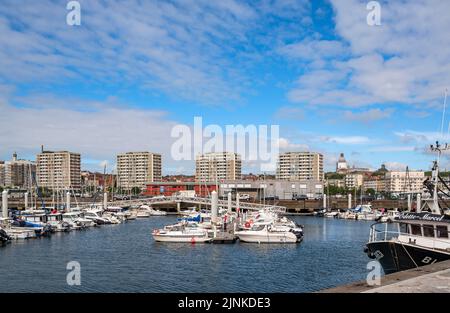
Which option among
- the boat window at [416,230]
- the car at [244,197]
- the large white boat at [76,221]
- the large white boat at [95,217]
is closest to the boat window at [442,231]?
the boat window at [416,230]

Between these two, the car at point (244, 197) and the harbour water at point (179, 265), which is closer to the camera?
the harbour water at point (179, 265)

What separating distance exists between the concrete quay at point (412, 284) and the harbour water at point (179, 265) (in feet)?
41.4

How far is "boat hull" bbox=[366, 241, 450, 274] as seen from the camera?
71.6 feet

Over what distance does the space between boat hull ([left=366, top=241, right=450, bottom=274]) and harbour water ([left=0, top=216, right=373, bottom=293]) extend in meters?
3.81

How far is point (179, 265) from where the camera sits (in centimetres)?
3384

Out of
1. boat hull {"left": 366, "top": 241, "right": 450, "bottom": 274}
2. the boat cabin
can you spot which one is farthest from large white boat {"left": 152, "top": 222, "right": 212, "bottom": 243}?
the boat cabin

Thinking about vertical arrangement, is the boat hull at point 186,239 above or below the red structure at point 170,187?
below

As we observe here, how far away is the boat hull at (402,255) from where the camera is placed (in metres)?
21.8

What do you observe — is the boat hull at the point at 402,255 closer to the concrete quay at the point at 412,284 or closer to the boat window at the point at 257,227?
the concrete quay at the point at 412,284

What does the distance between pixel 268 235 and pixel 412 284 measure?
114ft

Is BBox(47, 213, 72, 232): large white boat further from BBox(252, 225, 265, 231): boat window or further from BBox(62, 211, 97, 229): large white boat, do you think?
BBox(252, 225, 265, 231): boat window

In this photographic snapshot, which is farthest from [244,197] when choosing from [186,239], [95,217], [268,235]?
[186,239]
